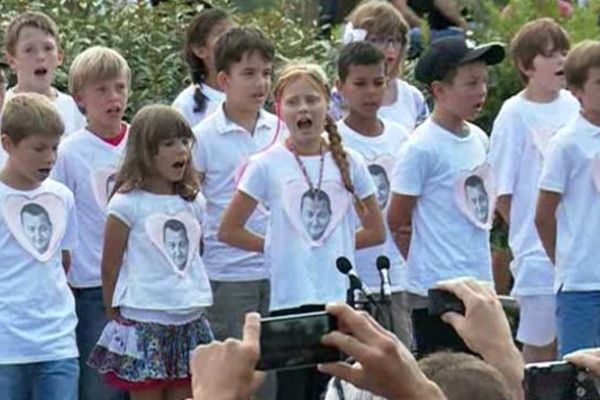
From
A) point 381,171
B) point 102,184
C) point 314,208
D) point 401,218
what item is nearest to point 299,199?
point 314,208

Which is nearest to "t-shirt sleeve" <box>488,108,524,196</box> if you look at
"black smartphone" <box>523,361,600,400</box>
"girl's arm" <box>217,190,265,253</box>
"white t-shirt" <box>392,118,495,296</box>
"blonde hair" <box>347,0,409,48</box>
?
"white t-shirt" <box>392,118,495,296</box>

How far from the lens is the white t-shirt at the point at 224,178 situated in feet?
27.6

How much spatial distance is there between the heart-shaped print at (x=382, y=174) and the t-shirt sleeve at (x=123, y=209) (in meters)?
1.28

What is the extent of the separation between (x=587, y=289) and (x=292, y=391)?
1.60 meters

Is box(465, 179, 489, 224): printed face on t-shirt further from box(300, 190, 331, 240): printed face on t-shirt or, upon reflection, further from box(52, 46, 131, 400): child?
box(52, 46, 131, 400): child

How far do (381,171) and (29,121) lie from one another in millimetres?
1803

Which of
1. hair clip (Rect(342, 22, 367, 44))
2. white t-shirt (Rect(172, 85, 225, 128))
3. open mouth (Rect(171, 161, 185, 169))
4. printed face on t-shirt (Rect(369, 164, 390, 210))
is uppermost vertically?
hair clip (Rect(342, 22, 367, 44))

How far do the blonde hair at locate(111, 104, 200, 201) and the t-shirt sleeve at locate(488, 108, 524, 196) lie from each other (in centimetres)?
→ 180

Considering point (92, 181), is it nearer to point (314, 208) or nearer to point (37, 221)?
point (37, 221)

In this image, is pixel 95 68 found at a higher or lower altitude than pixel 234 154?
higher

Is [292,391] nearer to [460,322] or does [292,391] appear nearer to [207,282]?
[207,282]

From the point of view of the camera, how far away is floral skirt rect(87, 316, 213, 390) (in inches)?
305

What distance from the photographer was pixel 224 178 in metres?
8.53

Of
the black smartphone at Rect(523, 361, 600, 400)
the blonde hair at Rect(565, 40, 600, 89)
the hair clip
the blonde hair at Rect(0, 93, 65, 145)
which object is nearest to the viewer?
the black smartphone at Rect(523, 361, 600, 400)
